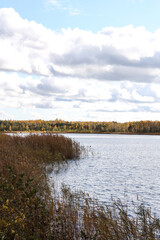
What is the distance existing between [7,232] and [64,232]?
1.76 metres

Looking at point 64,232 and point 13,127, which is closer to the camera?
point 64,232

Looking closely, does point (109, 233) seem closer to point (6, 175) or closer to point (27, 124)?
point (6, 175)

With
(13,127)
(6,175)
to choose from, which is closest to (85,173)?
(6,175)

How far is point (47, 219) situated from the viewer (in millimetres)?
6250

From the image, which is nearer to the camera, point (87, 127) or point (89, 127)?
point (89, 127)

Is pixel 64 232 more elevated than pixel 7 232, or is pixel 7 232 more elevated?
pixel 7 232

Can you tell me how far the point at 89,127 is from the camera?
180750 mm

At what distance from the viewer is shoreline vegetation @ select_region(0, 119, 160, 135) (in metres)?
151

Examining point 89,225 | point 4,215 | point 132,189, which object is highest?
point 4,215

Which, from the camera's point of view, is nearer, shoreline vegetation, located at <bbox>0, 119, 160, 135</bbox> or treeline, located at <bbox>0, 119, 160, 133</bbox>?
shoreline vegetation, located at <bbox>0, 119, 160, 135</bbox>

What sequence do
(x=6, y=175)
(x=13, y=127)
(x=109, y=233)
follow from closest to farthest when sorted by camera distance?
(x=109, y=233) < (x=6, y=175) < (x=13, y=127)

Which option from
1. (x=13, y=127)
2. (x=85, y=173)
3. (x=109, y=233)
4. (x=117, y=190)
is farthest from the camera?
(x=13, y=127)

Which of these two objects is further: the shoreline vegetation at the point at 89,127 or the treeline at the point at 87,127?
the treeline at the point at 87,127

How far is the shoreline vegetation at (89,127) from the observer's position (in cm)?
15062
